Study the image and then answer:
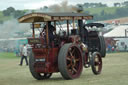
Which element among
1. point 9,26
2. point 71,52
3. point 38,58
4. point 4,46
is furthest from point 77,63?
point 4,46

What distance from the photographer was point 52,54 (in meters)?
14.4

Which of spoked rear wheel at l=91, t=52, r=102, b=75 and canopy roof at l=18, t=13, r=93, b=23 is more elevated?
canopy roof at l=18, t=13, r=93, b=23

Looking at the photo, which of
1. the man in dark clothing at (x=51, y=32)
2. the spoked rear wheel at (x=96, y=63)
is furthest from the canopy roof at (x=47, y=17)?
the spoked rear wheel at (x=96, y=63)

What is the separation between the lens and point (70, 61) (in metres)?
14.8

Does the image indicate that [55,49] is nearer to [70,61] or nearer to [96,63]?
[70,61]

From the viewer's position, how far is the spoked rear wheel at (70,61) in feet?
46.5

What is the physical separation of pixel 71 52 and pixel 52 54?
31.4 inches

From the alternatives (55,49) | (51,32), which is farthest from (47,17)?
(55,49)

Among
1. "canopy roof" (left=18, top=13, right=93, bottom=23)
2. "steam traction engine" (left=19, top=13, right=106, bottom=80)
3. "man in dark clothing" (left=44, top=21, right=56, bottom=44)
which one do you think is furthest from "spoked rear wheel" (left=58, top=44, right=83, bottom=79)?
"canopy roof" (left=18, top=13, right=93, bottom=23)

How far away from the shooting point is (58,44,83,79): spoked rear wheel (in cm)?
1418

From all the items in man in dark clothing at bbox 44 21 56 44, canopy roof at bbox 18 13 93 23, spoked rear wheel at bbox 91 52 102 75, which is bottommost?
spoked rear wheel at bbox 91 52 102 75

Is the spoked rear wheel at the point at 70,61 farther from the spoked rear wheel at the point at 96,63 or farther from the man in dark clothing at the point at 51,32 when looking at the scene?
the spoked rear wheel at the point at 96,63

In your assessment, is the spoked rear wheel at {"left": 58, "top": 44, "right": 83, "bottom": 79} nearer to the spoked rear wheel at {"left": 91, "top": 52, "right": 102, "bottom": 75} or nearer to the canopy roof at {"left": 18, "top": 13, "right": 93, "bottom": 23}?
the spoked rear wheel at {"left": 91, "top": 52, "right": 102, "bottom": 75}

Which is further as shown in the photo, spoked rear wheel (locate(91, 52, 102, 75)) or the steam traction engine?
spoked rear wheel (locate(91, 52, 102, 75))
